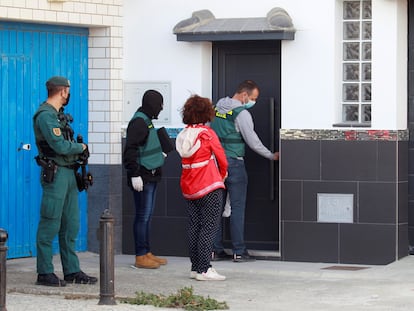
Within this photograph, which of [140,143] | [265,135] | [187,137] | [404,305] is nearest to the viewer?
[404,305]

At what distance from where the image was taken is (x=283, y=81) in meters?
13.1

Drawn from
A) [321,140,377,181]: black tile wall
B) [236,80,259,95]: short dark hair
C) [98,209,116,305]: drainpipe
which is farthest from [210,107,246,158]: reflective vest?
[98,209,116,305]: drainpipe

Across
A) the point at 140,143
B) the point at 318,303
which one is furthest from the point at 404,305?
the point at 140,143

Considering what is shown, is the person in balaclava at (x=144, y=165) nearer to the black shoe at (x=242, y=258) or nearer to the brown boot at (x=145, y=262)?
the brown boot at (x=145, y=262)

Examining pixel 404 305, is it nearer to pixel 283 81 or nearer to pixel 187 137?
pixel 187 137

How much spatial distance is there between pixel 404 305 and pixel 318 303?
0.75 m

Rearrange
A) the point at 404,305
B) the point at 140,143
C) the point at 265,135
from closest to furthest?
the point at 404,305 < the point at 140,143 < the point at 265,135

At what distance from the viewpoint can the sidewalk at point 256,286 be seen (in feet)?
34.1

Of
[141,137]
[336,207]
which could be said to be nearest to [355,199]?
[336,207]

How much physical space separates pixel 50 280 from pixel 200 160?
1849mm

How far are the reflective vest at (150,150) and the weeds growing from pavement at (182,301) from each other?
222 centimetres

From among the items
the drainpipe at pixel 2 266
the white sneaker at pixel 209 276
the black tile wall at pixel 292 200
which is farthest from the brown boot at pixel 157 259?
the drainpipe at pixel 2 266

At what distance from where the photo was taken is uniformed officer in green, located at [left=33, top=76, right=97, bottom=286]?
11.1 meters

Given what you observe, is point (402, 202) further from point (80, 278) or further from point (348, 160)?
point (80, 278)
